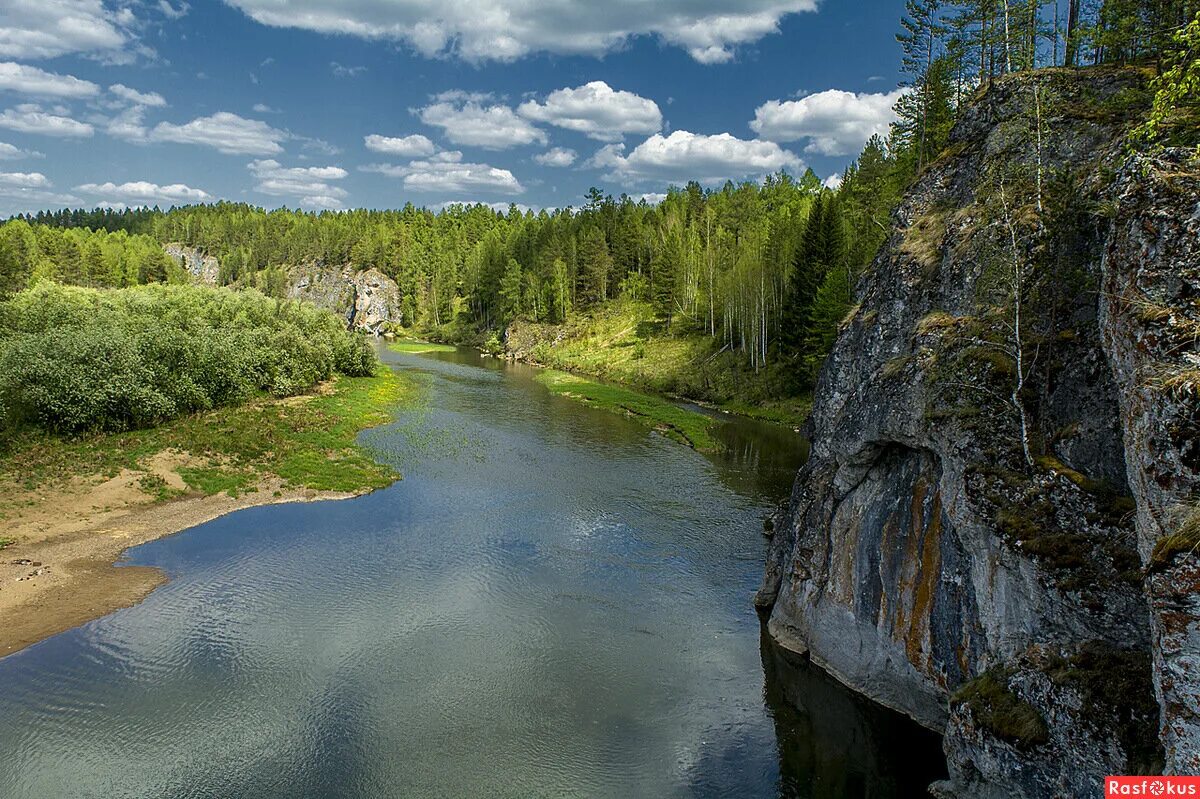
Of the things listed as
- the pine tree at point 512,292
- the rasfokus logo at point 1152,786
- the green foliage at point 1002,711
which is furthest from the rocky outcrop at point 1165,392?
the pine tree at point 512,292

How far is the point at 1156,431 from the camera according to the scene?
38.6 ft

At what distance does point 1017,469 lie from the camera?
57.0 ft

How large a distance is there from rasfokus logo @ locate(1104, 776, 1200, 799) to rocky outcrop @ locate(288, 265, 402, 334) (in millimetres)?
171682

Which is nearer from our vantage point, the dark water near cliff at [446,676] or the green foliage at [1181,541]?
the green foliage at [1181,541]

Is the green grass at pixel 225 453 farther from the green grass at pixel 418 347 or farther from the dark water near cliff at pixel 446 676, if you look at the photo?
the green grass at pixel 418 347

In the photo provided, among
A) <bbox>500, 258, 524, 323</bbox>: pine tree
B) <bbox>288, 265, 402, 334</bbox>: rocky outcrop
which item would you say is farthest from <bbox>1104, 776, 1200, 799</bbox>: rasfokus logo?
<bbox>288, 265, 402, 334</bbox>: rocky outcrop

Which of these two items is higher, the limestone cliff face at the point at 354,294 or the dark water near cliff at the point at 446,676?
the limestone cliff face at the point at 354,294

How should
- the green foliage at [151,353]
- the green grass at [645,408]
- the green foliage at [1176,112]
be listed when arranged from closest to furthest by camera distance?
the green foliage at [1176,112] < the green foliage at [151,353] < the green grass at [645,408]

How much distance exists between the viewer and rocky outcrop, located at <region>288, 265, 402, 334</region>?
17425 cm

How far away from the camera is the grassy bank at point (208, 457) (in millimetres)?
38812

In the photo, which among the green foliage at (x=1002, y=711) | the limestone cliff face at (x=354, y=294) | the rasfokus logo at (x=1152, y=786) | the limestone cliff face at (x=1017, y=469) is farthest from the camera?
the limestone cliff face at (x=354, y=294)

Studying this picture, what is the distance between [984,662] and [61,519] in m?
40.9

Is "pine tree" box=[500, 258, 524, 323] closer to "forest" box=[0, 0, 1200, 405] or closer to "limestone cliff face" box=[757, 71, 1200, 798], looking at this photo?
"forest" box=[0, 0, 1200, 405]

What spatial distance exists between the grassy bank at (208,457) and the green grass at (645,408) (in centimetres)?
2419
